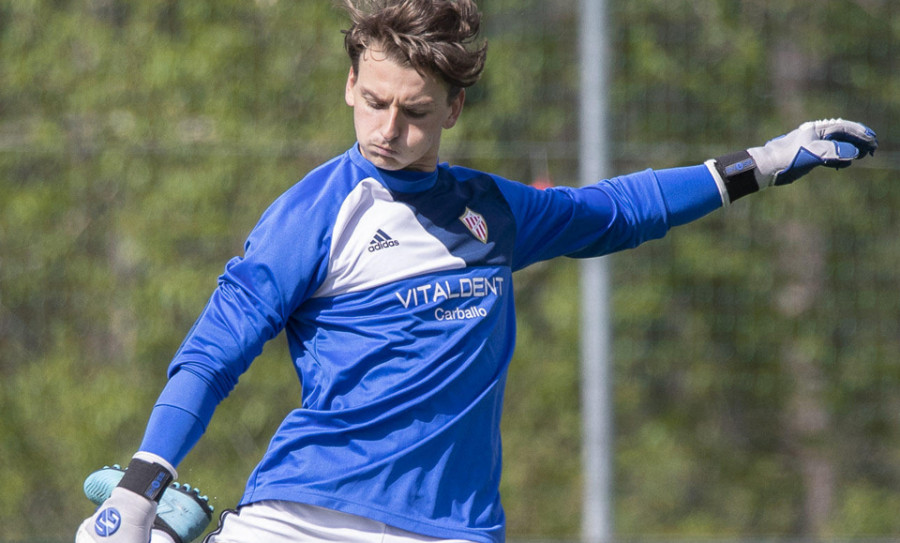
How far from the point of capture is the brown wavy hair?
2.32 m

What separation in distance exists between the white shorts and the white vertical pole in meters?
3.17

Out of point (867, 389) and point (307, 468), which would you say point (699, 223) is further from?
point (307, 468)

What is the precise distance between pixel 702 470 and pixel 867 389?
100cm

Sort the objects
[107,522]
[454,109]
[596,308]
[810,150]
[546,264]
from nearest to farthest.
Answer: [107,522]
[454,109]
[810,150]
[596,308]
[546,264]

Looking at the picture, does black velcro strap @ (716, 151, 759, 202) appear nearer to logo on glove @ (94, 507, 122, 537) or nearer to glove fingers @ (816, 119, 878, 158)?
glove fingers @ (816, 119, 878, 158)

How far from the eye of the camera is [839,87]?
6.47 m

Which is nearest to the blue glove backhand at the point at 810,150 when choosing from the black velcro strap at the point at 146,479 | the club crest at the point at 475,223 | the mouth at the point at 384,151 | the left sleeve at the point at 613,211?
the left sleeve at the point at 613,211

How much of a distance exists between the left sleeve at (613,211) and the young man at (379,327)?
200 mm

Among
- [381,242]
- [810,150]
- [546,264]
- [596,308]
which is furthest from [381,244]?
[546,264]

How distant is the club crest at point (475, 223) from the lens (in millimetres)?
2498

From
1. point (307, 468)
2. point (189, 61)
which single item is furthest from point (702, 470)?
point (307, 468)

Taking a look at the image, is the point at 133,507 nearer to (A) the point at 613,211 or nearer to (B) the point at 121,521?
(B) the point at 121,521

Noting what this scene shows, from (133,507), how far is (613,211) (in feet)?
4.32

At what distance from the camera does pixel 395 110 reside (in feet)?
7.61
